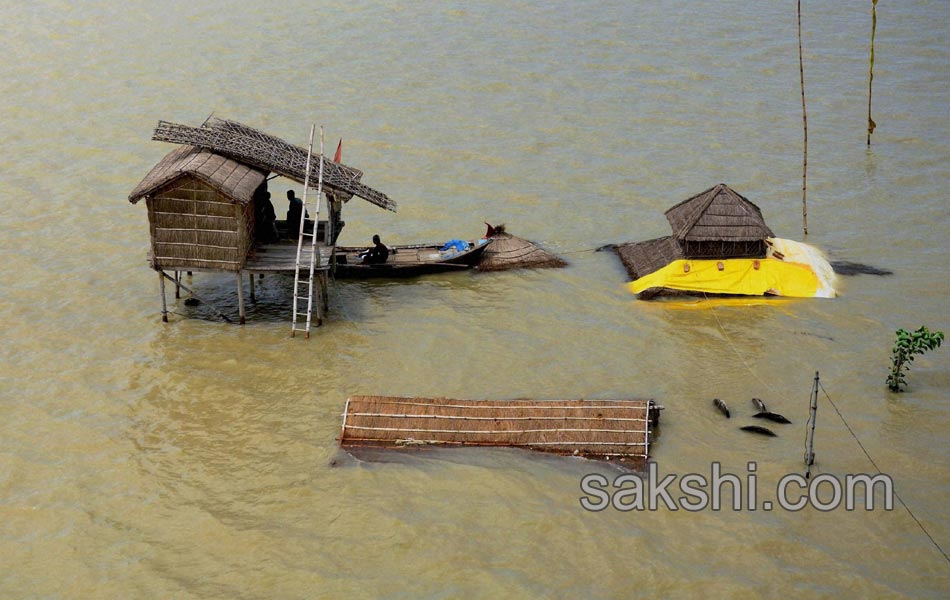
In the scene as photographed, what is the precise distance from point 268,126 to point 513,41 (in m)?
9.07

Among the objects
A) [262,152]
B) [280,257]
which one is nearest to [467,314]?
[280,257]

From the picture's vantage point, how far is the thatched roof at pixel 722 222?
18.3 metres

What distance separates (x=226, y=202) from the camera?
54.6 ft

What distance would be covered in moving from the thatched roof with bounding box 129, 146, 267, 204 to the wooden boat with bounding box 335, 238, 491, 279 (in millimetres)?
2590

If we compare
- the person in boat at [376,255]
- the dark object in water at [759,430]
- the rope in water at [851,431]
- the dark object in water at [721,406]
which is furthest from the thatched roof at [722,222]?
the person in boat at [376,255]

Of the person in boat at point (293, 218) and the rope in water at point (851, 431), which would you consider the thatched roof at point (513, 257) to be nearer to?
the rope in water at point (851, 431)

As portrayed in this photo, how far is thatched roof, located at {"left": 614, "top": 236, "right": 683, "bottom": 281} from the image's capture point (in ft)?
62.2

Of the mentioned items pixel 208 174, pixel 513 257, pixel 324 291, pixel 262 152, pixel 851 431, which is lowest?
pixel 851 431

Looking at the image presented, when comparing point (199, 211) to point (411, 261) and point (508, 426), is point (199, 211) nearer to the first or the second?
point (411, 261)

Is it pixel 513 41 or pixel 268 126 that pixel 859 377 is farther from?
pixel 513 41

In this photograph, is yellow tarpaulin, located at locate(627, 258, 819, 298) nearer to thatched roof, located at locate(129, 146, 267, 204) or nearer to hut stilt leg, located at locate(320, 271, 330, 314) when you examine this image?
hut stilt leg, located at locate(320, 271, 330, 314)

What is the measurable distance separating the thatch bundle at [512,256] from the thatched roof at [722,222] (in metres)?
2.81

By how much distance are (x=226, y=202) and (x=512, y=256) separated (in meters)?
5.93

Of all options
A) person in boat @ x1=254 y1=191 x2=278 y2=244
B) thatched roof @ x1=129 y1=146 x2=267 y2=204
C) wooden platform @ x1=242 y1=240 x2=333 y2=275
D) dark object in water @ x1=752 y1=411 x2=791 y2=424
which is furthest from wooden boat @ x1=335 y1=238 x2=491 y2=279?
dark object in water @ x1=752 y1=411 x2=791 y2=424
